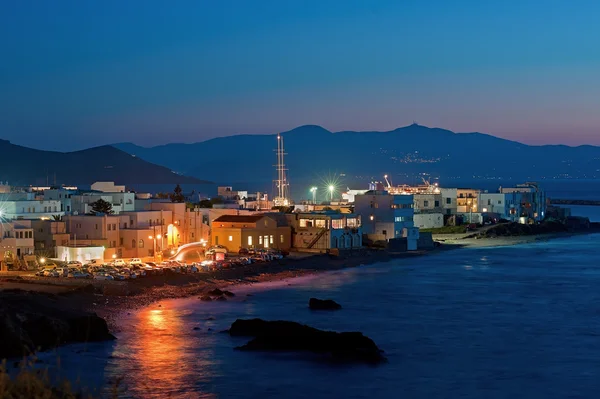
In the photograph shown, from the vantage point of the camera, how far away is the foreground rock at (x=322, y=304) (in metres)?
25.9

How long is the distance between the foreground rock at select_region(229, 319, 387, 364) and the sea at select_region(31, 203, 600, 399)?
0.41 meters

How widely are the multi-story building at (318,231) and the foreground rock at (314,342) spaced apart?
63.4 feet

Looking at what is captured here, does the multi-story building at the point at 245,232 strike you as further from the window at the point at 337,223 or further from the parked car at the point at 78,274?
the parked car at the point at 78,274

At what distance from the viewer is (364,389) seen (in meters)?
16.7

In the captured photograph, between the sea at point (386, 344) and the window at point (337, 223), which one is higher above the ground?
the window at point (337, 223)

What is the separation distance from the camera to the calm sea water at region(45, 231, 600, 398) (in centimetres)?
1697

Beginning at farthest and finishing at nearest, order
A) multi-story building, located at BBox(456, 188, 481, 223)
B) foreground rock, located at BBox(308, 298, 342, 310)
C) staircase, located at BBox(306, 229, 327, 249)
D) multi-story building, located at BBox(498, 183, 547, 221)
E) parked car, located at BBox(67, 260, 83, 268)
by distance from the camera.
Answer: multi-story building, located at BBox(498, 183, 547, 221)
multi-story building, located at BBox(456, 188, 481, 223)
staircase, located at BBox(306, 229, 327, 249)
parked car, located at BBox(67, 260, 83, 268)
foreground rock, located at BBox(308, 298, 342, 310)

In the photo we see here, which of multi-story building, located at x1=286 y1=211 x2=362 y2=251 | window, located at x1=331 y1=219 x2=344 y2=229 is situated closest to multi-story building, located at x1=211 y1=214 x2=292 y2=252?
multi-story building, located at x1=286 y1=211 x2=362 y2=251

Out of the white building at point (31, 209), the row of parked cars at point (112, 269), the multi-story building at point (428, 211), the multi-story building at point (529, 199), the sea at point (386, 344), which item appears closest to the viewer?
the sea at point (386, 344)

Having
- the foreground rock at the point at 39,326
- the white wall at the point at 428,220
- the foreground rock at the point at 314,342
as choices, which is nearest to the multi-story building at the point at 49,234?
the foreground rock at the point at 39,326

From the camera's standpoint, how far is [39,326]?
762 inches

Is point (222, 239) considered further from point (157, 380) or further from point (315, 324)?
point (157, 380)

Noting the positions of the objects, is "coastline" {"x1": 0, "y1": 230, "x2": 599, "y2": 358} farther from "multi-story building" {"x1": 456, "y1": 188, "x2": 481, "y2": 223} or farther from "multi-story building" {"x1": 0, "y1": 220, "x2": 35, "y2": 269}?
"multi-story building" {"x1": 456, "y1": 188, "x2": 481, "y2": 223}

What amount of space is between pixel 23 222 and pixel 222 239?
28.1 feet
